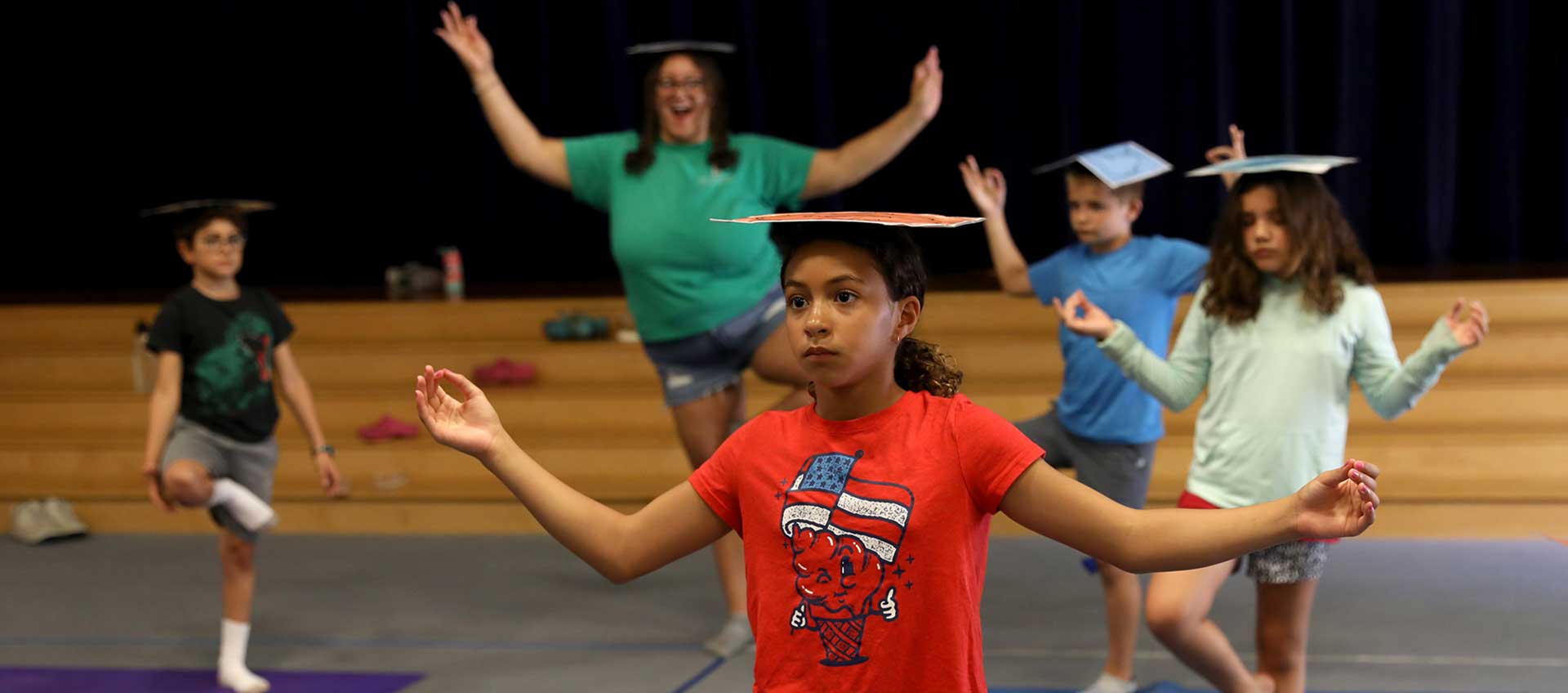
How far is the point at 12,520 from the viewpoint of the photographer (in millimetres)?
5762

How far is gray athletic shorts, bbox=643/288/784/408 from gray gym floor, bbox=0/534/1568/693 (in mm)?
705

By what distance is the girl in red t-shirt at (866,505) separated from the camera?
1776 mm

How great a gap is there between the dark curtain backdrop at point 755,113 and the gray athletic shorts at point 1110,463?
15.0 ft

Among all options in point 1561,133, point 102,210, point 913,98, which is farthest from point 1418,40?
point 102,210

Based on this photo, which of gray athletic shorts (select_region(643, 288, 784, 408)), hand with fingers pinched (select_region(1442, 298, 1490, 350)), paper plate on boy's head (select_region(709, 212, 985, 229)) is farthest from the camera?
gray athletic shorts (select_region(643, 288, 784, 408))

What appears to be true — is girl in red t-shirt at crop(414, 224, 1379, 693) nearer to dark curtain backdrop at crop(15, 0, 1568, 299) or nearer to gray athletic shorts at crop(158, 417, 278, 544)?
gray athletic shorts at crop(158, 417, 278, 544)

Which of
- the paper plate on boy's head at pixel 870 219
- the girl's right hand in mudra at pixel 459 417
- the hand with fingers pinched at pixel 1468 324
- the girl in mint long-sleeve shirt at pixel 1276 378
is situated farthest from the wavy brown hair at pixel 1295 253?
the girl's right hand in mudra at pixel 459 417

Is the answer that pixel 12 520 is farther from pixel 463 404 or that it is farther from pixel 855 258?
pixel 855 258

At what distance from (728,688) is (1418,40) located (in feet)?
18.4

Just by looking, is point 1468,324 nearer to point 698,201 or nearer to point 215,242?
→ point 698,201

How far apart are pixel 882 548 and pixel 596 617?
9.01ft

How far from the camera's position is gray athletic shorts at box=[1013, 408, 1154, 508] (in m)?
3.50

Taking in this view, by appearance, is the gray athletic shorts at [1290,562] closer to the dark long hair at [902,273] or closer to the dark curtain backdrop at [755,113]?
the dark long hair at [902,273]

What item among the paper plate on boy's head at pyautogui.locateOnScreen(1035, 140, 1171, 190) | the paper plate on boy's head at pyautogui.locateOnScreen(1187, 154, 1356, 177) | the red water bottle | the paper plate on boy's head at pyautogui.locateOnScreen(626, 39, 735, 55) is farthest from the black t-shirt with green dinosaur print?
the red water bottle
